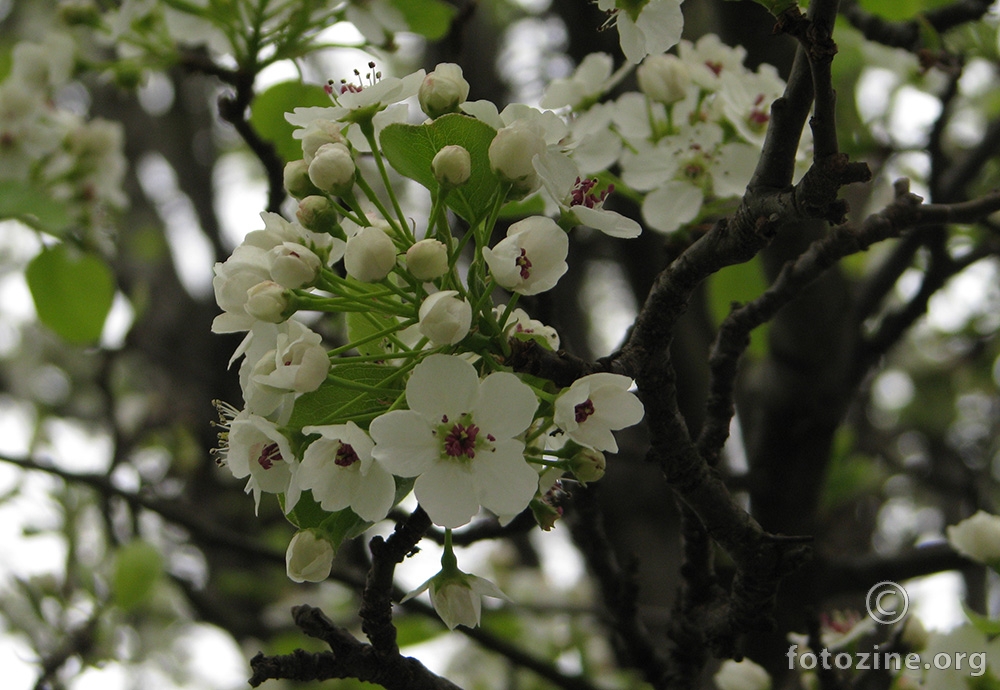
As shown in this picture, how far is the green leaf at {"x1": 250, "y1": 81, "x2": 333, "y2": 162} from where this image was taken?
104 inches

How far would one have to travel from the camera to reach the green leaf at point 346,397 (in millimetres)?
1385

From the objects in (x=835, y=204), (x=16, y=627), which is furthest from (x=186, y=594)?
(x=835, y=204)

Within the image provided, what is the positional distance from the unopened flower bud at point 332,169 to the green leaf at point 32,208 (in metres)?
1.45

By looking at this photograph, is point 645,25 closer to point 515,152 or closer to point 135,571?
point 515,152

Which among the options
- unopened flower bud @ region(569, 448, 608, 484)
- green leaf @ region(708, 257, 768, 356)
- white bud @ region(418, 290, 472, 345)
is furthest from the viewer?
green leaf @ region(708, 257, 768, 356)

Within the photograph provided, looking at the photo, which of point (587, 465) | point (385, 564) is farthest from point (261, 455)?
point (587, 465)

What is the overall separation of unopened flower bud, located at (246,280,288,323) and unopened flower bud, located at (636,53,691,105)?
1.07 meters

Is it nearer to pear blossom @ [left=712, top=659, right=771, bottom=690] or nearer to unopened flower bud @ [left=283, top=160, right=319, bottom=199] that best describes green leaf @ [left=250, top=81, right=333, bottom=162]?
unopened flower bud @ [left=283, top=160, right=319, bottom=199]

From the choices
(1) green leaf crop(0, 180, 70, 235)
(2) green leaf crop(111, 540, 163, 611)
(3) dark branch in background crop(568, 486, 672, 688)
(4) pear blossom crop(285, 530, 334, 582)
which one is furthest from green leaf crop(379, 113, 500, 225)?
(2) green leaf crop(111, 540, 163, 611)

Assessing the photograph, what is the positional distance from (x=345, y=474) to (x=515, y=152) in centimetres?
52

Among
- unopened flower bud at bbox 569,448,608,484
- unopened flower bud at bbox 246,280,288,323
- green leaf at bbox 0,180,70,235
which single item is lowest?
unopened flower bud at bbox 569,448,608,484

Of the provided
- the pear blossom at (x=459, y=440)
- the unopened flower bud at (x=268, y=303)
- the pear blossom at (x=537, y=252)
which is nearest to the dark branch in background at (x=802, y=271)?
the pear blossom at (x=537, y=252)

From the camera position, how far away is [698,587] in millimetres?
1894

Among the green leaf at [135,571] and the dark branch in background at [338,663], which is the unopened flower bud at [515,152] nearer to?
the dark branch in background at [338,663]
